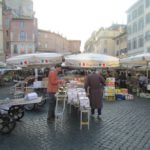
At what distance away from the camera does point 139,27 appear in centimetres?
6122

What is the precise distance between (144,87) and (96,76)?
28.8 feet

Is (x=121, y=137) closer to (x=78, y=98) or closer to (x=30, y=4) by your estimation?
(x=78, y=98)

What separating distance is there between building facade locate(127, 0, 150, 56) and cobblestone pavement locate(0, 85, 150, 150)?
1833 inches

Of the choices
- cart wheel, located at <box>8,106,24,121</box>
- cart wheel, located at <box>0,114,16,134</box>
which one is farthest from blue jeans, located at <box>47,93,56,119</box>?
cart wheel, located at <box>0,114,16,134</box>

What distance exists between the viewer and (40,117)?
11.0 meters

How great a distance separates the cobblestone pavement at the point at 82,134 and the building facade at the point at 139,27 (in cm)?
4657

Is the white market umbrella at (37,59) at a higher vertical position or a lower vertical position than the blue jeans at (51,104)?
higher

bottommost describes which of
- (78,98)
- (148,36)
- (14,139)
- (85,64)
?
(14,139)

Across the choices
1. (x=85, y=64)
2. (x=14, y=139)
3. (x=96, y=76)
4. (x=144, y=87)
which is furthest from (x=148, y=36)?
(x=14, y=139)

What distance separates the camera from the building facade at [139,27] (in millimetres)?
56406

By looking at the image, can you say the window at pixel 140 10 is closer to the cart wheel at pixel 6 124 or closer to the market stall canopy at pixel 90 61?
the market stall canopy at pixel 90 61

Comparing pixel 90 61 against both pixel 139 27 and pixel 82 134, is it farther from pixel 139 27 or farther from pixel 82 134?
pixel 139 27

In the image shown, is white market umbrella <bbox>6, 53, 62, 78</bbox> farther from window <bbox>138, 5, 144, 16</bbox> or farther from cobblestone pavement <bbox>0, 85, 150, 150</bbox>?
window <bbox>138, 5, 144, 16</bbox>

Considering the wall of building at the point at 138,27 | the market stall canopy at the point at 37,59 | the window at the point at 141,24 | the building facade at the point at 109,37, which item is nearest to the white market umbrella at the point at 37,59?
the market stall canopy at the point at 37,59
